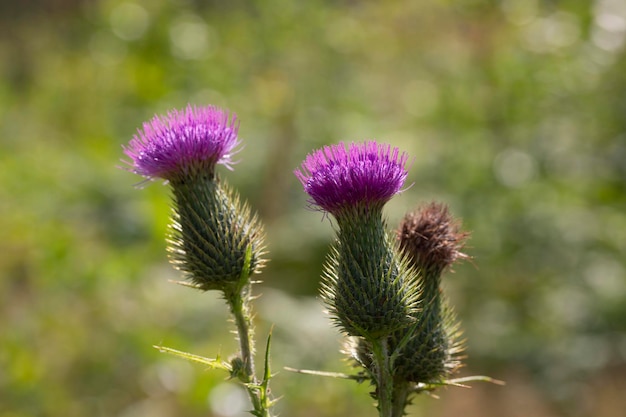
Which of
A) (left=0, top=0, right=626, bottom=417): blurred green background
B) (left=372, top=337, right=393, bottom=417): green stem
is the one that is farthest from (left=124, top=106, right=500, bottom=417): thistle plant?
(left=0, top=0, right=626, bottom=417): blurred green background

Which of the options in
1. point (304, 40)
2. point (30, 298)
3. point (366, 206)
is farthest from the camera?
point (304, 40)

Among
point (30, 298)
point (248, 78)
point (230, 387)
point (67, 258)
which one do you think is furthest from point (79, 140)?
point (230, 387)

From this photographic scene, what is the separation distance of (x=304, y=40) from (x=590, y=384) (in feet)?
15.1

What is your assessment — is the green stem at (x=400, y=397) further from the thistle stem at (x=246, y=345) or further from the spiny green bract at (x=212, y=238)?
the spiny green bract at (x=212, y=238)

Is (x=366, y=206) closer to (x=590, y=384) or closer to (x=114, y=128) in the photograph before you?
(x=590, y=384)

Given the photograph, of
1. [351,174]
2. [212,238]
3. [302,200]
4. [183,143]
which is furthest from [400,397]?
[302,200]

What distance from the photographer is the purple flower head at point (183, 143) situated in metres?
2.42

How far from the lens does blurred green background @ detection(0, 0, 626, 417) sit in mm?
5332

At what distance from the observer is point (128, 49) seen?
346 inches

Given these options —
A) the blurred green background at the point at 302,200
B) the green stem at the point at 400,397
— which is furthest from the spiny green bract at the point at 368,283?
the blurred green background at the point at 302,200

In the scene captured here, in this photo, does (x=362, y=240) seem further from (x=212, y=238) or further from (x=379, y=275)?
(x=212, y=238)

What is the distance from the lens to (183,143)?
7.93 feet

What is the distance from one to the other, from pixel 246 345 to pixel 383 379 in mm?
446

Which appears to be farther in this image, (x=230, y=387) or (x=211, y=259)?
(x=230, y=387)
